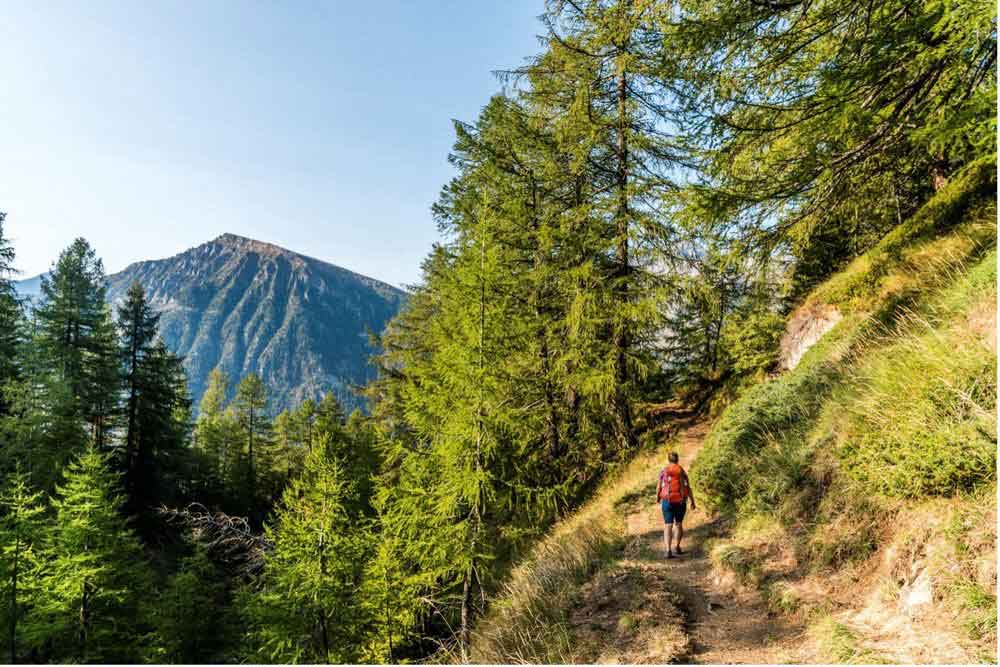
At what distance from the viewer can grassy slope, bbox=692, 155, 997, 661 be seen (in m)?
3.82

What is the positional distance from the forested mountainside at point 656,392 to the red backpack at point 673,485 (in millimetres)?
898

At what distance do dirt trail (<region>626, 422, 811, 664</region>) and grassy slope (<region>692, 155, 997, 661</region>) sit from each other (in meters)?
0.25

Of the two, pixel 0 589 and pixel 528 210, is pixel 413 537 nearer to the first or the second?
pixel 528 210

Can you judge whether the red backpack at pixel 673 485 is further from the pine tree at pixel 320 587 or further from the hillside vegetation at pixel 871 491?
the pine tree at pixel 320 587

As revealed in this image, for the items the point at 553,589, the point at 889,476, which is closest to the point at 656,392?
the point at 553,589

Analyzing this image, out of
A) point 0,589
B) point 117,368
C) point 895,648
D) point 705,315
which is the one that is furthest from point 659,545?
point 117,368

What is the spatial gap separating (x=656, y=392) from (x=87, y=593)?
22021 mm

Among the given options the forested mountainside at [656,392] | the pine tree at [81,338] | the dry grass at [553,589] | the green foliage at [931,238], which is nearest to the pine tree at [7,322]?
the pine tree at [81,338]

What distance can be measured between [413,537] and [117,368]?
28.9 meters

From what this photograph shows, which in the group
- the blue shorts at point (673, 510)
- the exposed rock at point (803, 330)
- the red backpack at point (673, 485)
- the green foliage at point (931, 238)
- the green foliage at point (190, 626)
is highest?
the green foliage at point (931, 238)

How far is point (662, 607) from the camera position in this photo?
5.70 meters

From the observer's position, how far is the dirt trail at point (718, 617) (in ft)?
15.3

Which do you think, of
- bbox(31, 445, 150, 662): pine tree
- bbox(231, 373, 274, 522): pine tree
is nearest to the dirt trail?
bbox(31, 445, 150, 662): pine tree

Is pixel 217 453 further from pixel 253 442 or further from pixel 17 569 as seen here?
pixel 17 569
